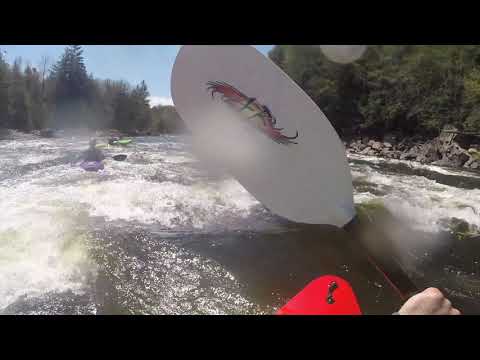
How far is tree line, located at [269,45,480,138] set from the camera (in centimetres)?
1459

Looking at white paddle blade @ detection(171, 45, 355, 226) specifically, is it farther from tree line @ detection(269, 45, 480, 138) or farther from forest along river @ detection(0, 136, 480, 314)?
tree line @ detection(269, 45, 480, 138)

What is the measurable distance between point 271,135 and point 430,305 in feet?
4.54

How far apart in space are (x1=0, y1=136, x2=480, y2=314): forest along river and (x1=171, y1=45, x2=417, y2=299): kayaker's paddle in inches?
41.9

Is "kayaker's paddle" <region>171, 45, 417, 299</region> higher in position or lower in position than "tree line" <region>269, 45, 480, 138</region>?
lower

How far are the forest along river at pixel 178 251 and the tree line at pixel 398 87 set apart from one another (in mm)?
12127

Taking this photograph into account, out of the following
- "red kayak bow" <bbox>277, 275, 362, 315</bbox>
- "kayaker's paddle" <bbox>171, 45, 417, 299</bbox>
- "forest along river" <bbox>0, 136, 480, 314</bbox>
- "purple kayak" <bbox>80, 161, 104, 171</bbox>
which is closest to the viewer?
"red kayak bow" <bbox>277, 275, 362, 315</bbox>

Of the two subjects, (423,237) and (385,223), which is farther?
(385,223)

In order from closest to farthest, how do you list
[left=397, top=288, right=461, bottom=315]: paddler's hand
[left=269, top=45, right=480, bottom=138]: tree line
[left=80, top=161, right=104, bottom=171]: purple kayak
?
[left=397, top=288, right=461, bottom=315]: paddler's hand
[left=80, top=161, right=104, bottom=171]: purple kayak
[left=269, top=45, right=480, bottom=138]: tree line

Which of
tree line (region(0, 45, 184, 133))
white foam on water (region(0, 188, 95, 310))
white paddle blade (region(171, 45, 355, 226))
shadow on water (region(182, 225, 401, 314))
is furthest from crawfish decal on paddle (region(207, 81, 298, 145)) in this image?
tree line (region(0, 45, 184, 133))

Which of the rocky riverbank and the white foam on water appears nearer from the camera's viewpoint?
the white foam on water
